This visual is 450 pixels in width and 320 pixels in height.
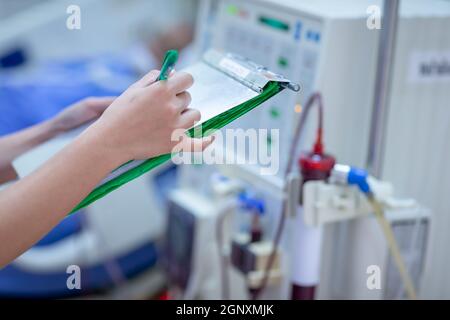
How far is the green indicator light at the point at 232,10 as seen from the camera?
147cm

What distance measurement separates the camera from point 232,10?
4.86 feet

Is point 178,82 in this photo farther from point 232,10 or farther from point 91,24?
point 91,24

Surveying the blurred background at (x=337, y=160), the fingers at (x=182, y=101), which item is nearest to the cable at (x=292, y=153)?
the blurred background at (x=337, y=160)

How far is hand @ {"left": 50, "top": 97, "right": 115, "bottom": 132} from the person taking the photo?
1.06 metres

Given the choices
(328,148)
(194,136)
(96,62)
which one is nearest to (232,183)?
(328,148)

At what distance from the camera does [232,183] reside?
4.68 ft

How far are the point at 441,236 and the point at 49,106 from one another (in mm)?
1577

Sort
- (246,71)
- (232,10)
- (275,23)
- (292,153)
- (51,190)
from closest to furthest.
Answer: (51,190) < (246,71) < (292,153) < (275,23) < (232,10)

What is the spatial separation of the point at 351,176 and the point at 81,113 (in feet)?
1.47

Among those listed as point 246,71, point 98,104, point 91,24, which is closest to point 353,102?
point 246,71

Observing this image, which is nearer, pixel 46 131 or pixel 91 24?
pixel 46 131

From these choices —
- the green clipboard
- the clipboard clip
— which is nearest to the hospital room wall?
the clipboard clip

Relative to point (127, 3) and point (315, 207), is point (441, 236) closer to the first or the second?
point (315, 207)

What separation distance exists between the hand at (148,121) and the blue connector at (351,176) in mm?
351
